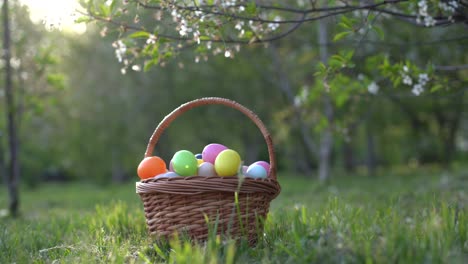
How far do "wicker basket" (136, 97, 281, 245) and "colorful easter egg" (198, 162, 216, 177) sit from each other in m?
0.32

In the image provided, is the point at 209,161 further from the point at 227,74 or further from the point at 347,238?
the point at 227,74

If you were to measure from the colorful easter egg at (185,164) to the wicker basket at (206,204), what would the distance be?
23cm

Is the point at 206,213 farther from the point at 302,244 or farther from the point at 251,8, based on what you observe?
the point at 251,8

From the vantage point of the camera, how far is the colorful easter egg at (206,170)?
11.0 feet

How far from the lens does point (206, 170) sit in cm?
335

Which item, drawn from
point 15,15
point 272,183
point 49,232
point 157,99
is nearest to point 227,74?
point 157,99

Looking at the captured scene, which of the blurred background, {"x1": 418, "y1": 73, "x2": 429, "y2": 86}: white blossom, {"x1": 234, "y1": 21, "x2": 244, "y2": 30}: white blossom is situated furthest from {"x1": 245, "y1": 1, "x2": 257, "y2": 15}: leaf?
the blurred background

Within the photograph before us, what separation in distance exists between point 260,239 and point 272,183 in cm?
38

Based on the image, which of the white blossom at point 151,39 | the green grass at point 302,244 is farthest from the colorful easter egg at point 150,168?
the white blossom at point 151,39

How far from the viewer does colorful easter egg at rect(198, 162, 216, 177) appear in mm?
3344

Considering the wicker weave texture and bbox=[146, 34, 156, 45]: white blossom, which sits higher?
bbox=[146, 34, 156, 45]: white blossom

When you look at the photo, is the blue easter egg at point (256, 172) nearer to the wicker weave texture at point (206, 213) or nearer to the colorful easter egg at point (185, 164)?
the wicker weave texture at point (206, 213)

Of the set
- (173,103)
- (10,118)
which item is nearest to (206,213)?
(10,118)

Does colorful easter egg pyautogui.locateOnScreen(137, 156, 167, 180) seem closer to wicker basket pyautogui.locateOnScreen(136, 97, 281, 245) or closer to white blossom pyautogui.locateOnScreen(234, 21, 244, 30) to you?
wicker basket pyautogui.locateOnScreen(136, 97, 281, 245)
